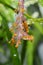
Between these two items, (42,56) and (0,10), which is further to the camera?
(42,56)

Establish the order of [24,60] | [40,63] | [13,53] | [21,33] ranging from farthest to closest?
[40,63]
[24,60]
[13,53]
[21,33]

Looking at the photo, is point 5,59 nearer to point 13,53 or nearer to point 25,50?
point 25,50

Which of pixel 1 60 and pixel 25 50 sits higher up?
pixel 25 50

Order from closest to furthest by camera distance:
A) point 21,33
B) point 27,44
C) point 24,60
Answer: point 21,33 → point 27,44 → point 24,60

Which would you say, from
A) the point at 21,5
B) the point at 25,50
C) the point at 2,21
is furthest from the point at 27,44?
the point at 21,5

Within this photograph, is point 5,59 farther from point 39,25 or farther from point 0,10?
point 0,10

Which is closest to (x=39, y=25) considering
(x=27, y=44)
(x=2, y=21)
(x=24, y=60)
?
(x=27, y=44)

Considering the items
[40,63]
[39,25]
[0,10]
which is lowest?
[40,63]

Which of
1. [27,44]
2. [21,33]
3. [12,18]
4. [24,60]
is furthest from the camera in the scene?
[24,60]

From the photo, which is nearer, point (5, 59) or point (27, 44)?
point (27, 44)
